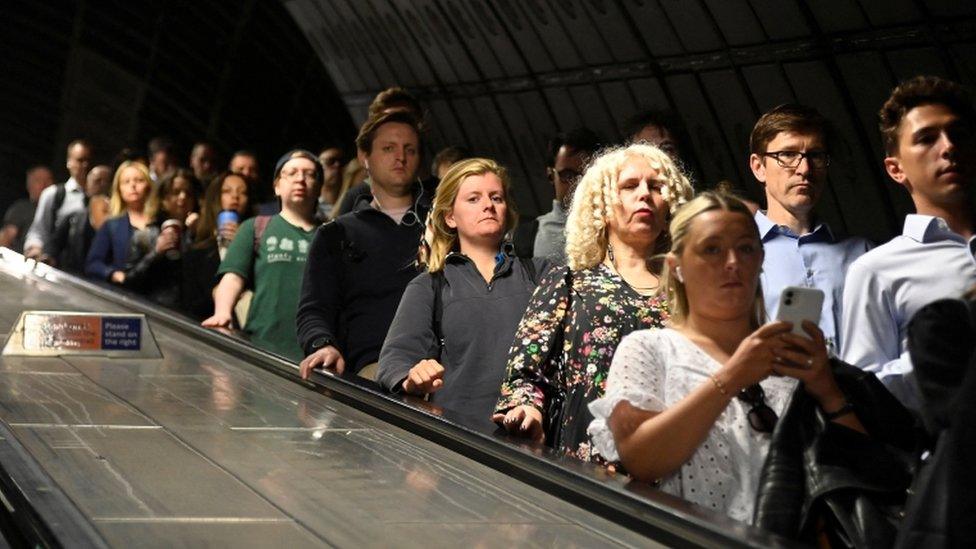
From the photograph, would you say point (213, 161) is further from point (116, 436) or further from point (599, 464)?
point (599, 464)

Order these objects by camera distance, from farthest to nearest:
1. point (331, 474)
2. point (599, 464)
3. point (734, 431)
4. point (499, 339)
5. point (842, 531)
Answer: point (499, 339) < point (331, 474) < point (599, 464) < point (734, 431) < point (842, 531)

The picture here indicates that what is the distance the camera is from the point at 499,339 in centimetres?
693

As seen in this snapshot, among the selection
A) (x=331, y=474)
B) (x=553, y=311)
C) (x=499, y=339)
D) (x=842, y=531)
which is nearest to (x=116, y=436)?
(x=331, y=474)

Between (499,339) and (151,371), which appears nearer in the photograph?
(499,339)

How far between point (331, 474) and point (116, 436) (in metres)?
1.18

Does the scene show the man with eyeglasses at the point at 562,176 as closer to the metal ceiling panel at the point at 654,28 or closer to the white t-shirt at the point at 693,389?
the white t-shirt at the point at 693,389

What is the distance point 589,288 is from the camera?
595cm

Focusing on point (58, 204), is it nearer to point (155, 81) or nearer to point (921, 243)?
point (155, 81)

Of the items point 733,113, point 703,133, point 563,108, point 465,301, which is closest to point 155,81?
point 563,108

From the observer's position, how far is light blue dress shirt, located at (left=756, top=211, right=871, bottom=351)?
6.59 metres

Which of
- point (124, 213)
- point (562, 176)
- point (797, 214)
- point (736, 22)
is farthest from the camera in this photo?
point (736, 22)

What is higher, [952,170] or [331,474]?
[952,170]

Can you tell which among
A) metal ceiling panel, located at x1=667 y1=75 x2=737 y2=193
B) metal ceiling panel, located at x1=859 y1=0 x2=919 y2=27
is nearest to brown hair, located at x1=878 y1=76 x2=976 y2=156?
metal ceiling panel, located at x1=859 y1=0 x2=919 y2=27

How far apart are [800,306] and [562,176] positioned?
16.9 ft
